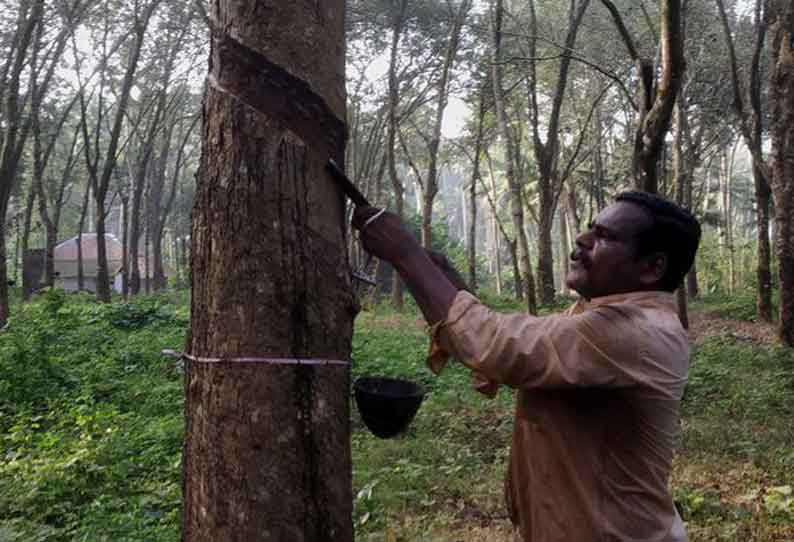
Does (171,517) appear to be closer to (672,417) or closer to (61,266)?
(672,417)

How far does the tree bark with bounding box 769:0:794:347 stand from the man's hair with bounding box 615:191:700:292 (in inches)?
323

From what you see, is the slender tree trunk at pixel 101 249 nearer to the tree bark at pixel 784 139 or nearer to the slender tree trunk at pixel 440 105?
the slender tree trunk at pixel 440 105

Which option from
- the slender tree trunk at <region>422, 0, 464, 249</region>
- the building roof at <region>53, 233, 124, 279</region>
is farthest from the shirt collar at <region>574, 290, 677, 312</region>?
Result: the building roof at <region>53, 233, 124, 279</region>

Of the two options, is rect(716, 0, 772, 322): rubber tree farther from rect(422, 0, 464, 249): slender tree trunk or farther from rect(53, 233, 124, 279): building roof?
rect(53, 233, 124, 279): building roof

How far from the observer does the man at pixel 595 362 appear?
154 cm

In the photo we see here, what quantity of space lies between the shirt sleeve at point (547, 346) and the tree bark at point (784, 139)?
846 centimetres

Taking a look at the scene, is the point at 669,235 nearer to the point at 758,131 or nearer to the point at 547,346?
the point at 547,346

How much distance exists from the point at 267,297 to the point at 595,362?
0.72m

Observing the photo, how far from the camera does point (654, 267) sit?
176 centimetres

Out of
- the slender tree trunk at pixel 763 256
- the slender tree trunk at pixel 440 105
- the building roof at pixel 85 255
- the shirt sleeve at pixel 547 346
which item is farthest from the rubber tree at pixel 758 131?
the building roof at pixel 85 255

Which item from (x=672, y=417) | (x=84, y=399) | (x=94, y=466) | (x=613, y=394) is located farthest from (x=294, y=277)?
(x=84, y=399)

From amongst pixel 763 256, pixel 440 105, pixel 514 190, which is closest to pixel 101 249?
pixel 440 105

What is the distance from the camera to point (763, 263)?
11.6 meters

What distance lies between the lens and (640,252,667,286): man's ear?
175 centimetres
